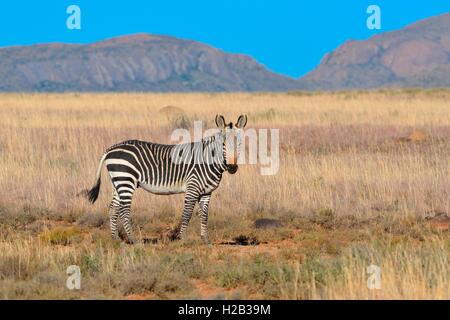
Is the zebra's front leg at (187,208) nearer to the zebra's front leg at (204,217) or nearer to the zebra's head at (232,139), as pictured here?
the zebra's front leg at (204,217)

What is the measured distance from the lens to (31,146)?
18859mm

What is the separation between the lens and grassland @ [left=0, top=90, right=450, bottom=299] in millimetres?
7648

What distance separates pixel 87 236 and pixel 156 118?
1589 centimetres

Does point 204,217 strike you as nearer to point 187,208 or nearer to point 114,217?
point 187,208

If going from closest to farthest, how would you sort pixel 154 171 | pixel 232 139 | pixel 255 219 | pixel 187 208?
pixel 232 139, pixel 187 208, pixel 154 171, pixel 255 219

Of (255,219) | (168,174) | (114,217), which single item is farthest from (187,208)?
(255,219)

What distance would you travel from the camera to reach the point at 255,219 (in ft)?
39.1

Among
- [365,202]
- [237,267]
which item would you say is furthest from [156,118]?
[237,267]

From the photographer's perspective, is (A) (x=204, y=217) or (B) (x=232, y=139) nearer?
(B) (x=232, y=139)

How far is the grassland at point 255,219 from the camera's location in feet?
25.1

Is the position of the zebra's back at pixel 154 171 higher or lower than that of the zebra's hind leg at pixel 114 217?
higher

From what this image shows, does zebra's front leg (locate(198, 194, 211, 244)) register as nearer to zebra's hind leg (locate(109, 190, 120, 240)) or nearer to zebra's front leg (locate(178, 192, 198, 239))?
zebra's front leg (locate(178, 192, 198, 239))

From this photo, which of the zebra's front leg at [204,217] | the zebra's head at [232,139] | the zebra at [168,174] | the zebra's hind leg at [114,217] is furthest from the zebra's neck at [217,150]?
the zebra's hind leg at [114,217]

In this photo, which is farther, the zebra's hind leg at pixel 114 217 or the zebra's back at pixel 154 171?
the zebra's hind leg at pixel 114 217
